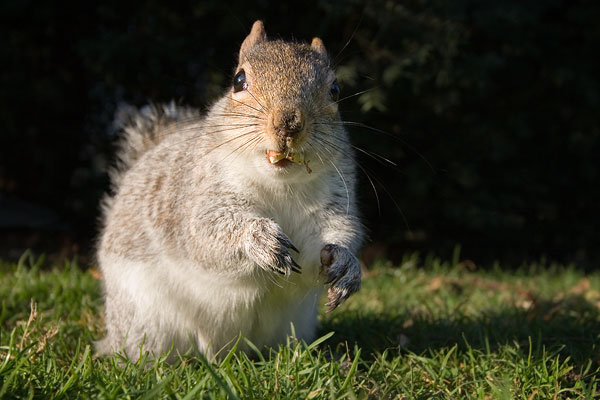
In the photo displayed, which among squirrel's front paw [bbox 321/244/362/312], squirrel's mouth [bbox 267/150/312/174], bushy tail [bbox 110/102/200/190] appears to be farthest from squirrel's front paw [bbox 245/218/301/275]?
bushy tail [bbox 110/102/200/190]

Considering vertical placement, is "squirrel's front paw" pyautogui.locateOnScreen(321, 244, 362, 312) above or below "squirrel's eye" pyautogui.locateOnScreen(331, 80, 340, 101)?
below

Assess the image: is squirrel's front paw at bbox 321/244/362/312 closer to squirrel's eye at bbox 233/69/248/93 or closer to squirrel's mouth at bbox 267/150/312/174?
squirrel's mouth at bbox 267/150/312/174

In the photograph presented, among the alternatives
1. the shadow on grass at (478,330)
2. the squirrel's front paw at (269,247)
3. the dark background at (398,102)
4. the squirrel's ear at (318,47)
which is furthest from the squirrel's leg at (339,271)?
the dark background at (398,102)

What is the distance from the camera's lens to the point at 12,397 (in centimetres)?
160

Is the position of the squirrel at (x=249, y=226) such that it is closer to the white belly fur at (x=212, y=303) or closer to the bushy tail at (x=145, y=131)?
the white belly fur at (x=212, y=303)

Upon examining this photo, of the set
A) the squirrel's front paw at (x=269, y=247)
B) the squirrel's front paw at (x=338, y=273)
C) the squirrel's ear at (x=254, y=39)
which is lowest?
the squirrel's front paw at (x=338, y=273)

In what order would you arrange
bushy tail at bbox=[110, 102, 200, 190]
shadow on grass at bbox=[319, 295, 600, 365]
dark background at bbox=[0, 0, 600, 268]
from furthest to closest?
1. dark background at bbox=[0, 0, 600, 268]
2. bushy tail at bbox=[110, 102, 200, 190]
3. shadow on grass at bbox=[319, 295, 600, 365]

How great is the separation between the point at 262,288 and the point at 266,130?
62cm

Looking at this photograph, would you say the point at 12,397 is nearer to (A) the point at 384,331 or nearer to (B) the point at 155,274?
(B) the point at 155,274

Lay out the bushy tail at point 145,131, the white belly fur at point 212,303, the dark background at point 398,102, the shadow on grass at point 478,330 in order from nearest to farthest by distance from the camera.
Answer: the white belly fur at point 212,303 → the shadow on grass at point 478,330 → the bushy tail at point 145,131 → the dark background at point 398,102

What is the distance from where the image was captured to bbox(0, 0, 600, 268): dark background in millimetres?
4449

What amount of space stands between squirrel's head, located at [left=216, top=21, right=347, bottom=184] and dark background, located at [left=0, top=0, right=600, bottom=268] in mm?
1881

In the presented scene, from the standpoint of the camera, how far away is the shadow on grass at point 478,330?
8.02ft

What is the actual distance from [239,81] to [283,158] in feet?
1.52
